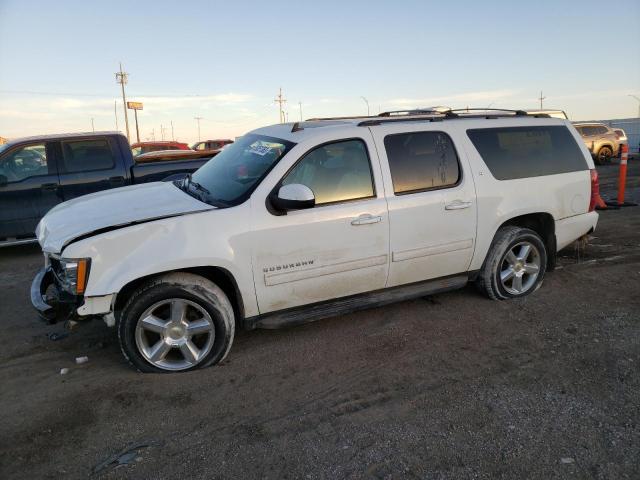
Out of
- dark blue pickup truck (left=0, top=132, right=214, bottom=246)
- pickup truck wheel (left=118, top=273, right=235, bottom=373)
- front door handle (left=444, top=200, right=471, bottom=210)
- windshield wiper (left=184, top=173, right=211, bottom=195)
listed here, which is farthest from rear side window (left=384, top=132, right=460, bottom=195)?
dark blue pickup truck (left=0, top=132, right=214, bottom=246)

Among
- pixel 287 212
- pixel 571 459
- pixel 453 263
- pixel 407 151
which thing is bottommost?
pixel 571 459

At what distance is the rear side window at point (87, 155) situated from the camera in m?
7.40

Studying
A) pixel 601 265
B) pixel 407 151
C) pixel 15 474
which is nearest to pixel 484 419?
pixel 407 151

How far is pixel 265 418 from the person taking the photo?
2.99 m

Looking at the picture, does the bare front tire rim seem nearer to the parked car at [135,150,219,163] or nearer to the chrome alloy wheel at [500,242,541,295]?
the parked car at [135,150,219,163]

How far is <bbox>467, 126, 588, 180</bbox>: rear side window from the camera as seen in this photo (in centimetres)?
→ 456

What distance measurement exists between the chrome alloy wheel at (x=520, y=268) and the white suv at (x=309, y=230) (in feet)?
0.05

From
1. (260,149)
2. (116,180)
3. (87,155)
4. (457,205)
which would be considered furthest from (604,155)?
(260,149)

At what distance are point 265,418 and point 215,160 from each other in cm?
256

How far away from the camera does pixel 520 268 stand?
4852mm

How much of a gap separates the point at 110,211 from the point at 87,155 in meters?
4.51

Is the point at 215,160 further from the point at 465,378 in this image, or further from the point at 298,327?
the point at 465,378

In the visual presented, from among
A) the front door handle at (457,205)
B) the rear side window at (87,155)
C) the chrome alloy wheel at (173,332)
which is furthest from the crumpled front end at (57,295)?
the rear side window at (87,155)

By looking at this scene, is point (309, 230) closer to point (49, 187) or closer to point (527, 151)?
point (527, 151)
